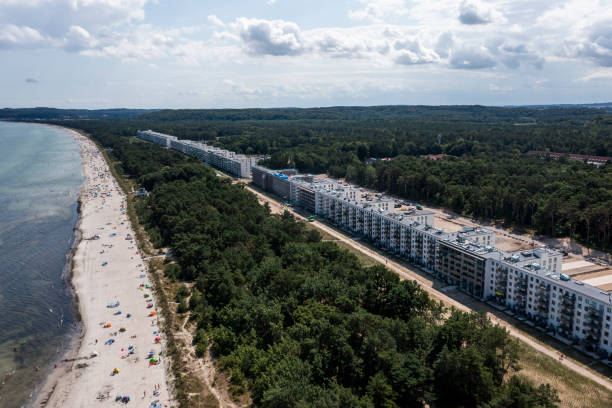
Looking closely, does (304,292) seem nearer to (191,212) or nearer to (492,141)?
(191,212)

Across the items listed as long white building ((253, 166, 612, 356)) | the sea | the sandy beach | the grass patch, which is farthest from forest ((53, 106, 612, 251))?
the sea

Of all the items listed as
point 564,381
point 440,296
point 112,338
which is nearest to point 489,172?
point 440,296

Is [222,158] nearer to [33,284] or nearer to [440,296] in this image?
[33,284]

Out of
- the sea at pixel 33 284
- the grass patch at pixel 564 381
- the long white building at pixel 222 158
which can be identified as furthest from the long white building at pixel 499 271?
the long white building at pixel 222 158

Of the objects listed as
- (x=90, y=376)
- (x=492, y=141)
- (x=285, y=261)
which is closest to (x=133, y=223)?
(x=285, y=261)

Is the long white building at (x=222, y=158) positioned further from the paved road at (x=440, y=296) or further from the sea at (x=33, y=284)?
the paved road at (x=440, y=296)
